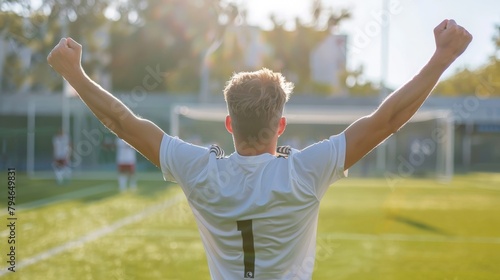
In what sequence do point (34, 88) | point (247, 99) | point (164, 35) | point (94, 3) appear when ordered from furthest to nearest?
1. point (164, 35)
2. point (34, 88)
3. point (94, 3)
4. point (247, 99)

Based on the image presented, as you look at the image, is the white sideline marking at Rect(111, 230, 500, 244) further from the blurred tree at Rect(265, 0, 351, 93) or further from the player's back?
the blurred tree at Rect(265, 0, 351, 93)

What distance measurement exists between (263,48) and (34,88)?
17355mm

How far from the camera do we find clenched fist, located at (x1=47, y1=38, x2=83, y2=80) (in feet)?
7.62

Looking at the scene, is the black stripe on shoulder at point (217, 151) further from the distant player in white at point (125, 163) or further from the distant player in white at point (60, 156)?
the distant player in white at point (60, 156)

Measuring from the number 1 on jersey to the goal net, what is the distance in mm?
23444

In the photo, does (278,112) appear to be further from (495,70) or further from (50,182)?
(495,70)

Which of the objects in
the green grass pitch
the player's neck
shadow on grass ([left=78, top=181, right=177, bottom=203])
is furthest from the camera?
shadow on grass ([left=78, top=181, right=177, bottom=203])

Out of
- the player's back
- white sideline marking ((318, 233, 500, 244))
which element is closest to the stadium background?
white sideline marking ((318, 233, 500, 244))

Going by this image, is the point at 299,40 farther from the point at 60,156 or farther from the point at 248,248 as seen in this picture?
the point at 248,248

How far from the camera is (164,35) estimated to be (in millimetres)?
48719

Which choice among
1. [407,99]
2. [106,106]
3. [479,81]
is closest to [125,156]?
[106,106]

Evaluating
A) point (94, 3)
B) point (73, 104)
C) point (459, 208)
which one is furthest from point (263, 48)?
point (459, 208)

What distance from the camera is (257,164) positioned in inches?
90.8

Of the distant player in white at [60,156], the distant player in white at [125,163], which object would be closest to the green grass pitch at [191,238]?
the distant player in white at [125,163]
